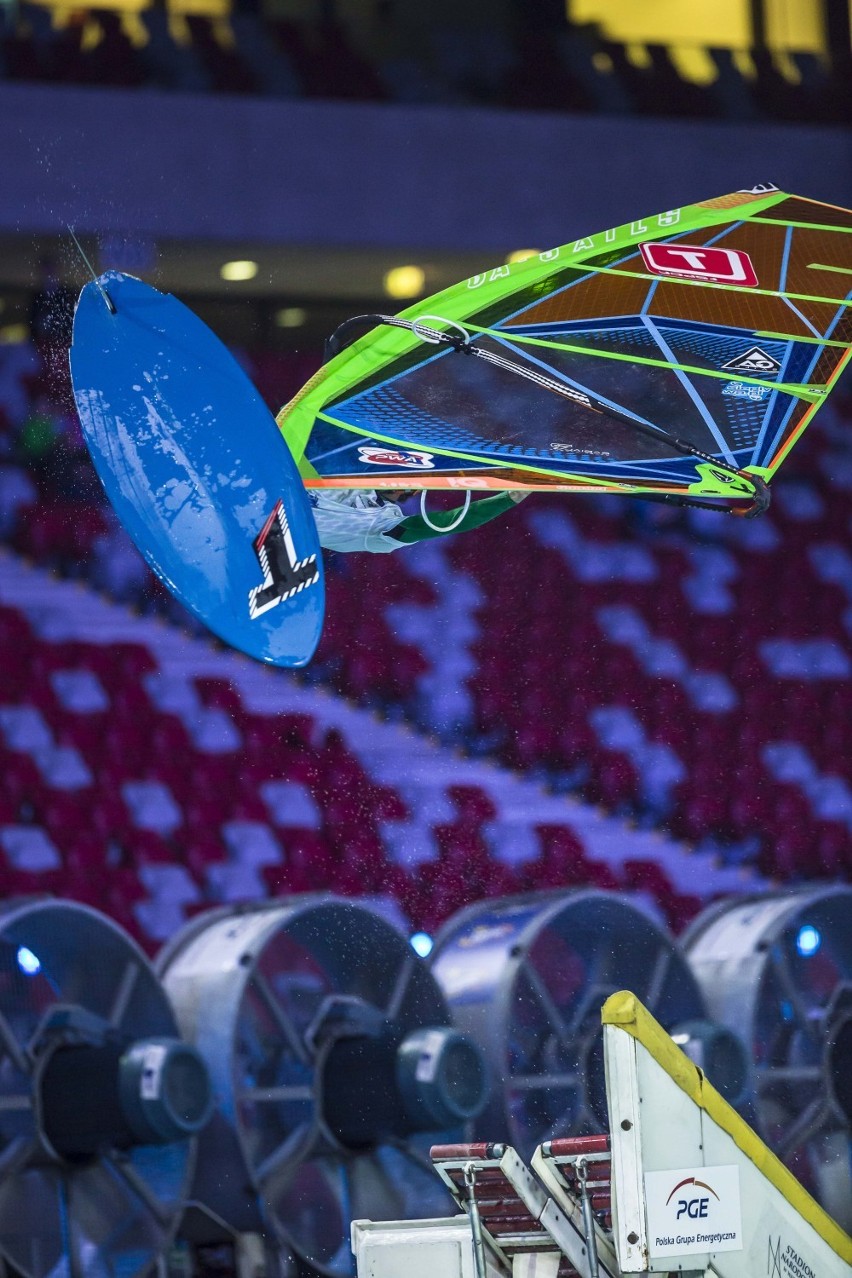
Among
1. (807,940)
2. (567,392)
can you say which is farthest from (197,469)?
(807,940)

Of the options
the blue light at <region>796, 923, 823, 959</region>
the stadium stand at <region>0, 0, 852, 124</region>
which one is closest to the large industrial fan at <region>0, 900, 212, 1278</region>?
the blue light at <region>796, 923, 823, 959</region>

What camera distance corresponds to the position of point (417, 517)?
19.3 feet

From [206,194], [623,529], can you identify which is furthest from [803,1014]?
[206,194]

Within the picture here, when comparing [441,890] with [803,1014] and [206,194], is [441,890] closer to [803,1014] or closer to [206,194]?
[803,1014]

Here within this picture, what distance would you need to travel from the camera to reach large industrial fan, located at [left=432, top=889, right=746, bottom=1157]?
25.2 ft

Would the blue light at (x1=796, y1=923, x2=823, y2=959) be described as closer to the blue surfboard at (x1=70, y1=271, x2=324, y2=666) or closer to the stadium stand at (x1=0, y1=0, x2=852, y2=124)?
the blue surfboard at (x1=70, y1=271, x2=324, y2=666)

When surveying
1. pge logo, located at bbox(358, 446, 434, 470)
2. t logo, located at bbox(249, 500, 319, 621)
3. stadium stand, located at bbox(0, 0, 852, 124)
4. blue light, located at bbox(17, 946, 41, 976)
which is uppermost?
stadium stand, located at bbox(0, 0, 852, 124)

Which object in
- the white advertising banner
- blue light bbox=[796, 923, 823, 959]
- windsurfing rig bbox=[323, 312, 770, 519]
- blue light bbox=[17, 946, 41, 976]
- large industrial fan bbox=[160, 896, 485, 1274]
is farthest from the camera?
blue light bbox=[796, 923, 823, 959]

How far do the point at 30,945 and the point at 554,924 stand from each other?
6.85ft

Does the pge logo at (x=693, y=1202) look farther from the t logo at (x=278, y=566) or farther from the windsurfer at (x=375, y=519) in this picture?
the windsurfer at (x=375, y=519)

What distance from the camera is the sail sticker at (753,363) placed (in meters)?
5.91

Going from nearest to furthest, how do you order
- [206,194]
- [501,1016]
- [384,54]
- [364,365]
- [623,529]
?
1. [364,365]
2. [501,1016]
3. [206,194]
4. [384,54]
5. [623,529]

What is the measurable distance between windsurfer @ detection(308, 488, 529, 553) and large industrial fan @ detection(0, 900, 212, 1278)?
6.23 feet

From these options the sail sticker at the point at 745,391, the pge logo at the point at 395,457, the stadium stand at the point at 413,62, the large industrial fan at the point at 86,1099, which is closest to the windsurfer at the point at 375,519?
the pge logo at the point at 395,457
